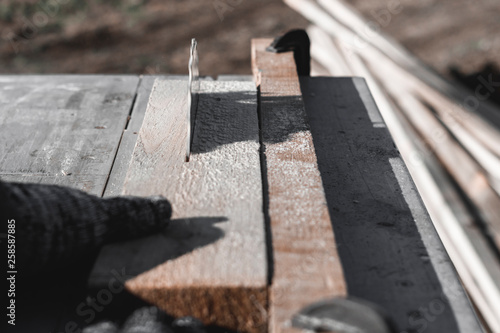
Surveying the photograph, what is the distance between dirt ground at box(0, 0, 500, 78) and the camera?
7.55m

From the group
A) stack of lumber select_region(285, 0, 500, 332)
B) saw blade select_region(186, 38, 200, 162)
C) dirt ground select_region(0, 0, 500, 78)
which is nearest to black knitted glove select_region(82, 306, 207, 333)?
saw blade select_region(186, 38, 200, 162)

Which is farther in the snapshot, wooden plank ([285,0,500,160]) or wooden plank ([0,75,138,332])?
wooden plank ([285,0,500,160])

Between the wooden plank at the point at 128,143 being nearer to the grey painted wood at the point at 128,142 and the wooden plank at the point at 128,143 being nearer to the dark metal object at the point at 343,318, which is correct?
the grey painted wood at the point at 128,142

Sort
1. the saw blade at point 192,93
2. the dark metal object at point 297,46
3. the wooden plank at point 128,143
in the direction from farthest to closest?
the dark metal object at point 297,46 < the wooden plank at point 128,143 < the saw blade at point 192,93

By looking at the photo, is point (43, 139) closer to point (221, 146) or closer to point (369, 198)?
point (221, 146)

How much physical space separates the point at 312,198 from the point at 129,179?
0.75 m

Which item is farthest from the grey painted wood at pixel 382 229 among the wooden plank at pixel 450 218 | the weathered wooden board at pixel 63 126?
the wooden plank at pixel 450 218

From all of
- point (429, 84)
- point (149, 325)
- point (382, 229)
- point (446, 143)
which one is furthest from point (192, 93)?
point (429, 84)

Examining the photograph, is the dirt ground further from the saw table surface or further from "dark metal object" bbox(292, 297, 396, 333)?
"dark metal object" bbox(292, 297, 396, 333)

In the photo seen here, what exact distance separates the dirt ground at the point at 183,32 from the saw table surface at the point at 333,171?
428cm

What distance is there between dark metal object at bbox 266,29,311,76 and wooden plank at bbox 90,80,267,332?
3.15ft

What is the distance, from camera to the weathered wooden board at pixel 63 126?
245 cm

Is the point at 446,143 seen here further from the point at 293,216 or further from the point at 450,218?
the point at 293,216

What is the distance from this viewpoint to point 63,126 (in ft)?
9.38
